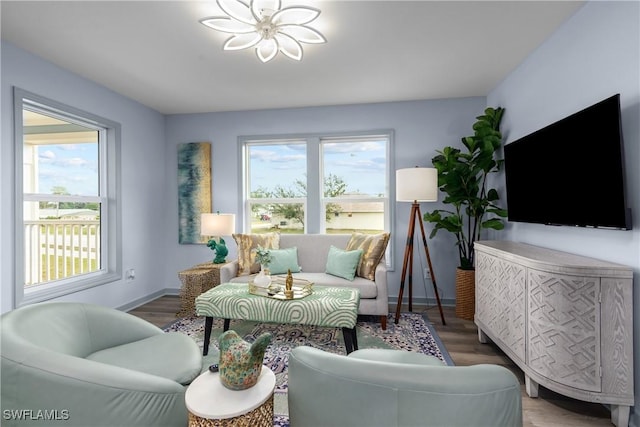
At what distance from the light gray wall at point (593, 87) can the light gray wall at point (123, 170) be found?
405cm

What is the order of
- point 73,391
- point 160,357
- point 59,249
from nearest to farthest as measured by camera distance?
point 73,391 < point 160,357 < point 59,249

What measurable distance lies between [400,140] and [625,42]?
2.25m

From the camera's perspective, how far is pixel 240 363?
1130 millimetres

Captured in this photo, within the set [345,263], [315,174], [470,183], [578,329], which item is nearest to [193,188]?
[315,174]

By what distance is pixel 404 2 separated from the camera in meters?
2.00


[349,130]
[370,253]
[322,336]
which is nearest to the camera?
[322,336]

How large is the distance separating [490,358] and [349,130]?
2.83 metres

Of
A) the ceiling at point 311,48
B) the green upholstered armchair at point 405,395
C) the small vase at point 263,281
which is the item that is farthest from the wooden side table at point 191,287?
the green upholstered armchair at point 405,395

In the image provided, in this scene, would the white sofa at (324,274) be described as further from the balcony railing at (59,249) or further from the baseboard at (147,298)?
the balcony railing at (59,249)

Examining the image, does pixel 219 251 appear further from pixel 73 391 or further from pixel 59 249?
pixel 73 391

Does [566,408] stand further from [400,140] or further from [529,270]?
[400,140]

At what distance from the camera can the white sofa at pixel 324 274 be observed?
9.77 feet

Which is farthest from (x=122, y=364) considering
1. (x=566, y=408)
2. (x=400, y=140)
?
(x=400, y=140)

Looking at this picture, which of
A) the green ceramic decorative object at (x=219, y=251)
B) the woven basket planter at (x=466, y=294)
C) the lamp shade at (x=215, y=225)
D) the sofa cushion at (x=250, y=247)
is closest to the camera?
the woven basket planter at (x=466, y=294)
